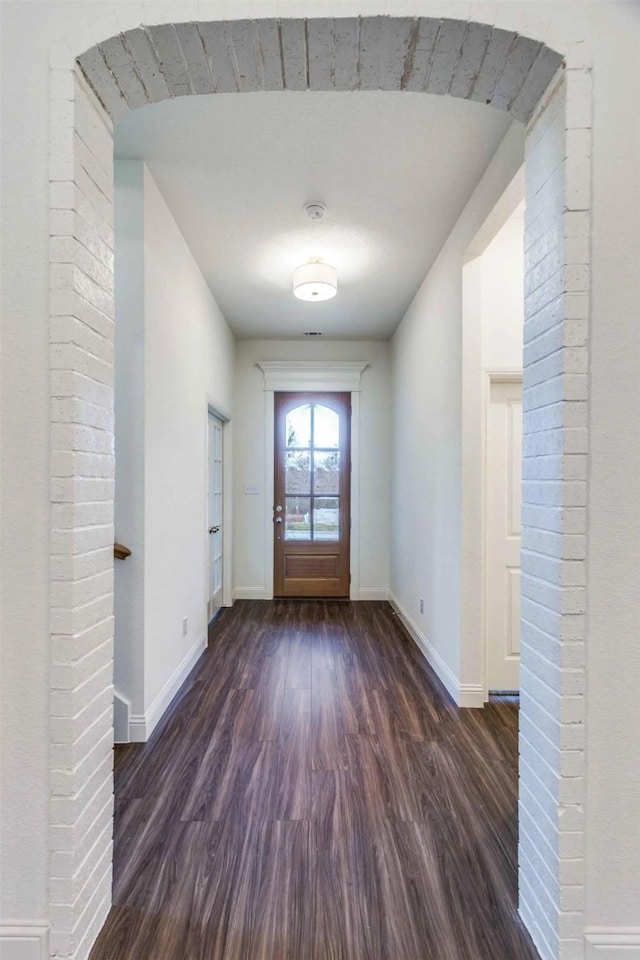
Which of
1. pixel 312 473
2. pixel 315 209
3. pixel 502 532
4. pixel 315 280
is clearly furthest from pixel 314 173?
pixel 312 473

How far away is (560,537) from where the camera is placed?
1121mm

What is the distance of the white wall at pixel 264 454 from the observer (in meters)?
4.72

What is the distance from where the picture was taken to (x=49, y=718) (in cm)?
110

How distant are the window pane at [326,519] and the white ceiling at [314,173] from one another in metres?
2.22

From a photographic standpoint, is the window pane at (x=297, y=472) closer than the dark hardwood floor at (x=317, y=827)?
No

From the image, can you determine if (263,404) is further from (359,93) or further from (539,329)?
(539,329)

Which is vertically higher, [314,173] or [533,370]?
[314,173]

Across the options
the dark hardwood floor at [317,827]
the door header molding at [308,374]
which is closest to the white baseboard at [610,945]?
the dark hardwood floor at [317,827]

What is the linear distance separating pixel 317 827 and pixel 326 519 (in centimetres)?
328

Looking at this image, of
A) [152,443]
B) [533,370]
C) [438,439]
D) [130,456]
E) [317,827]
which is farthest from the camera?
[438,439]

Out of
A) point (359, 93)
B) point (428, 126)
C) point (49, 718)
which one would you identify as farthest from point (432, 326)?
point (49, 718)

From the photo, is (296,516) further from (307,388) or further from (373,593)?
(307,388)

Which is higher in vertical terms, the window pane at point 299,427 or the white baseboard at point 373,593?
the window pane at point 299,427

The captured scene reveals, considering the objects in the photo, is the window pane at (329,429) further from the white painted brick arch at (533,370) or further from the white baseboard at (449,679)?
the white painted brick arch at (533,370)
